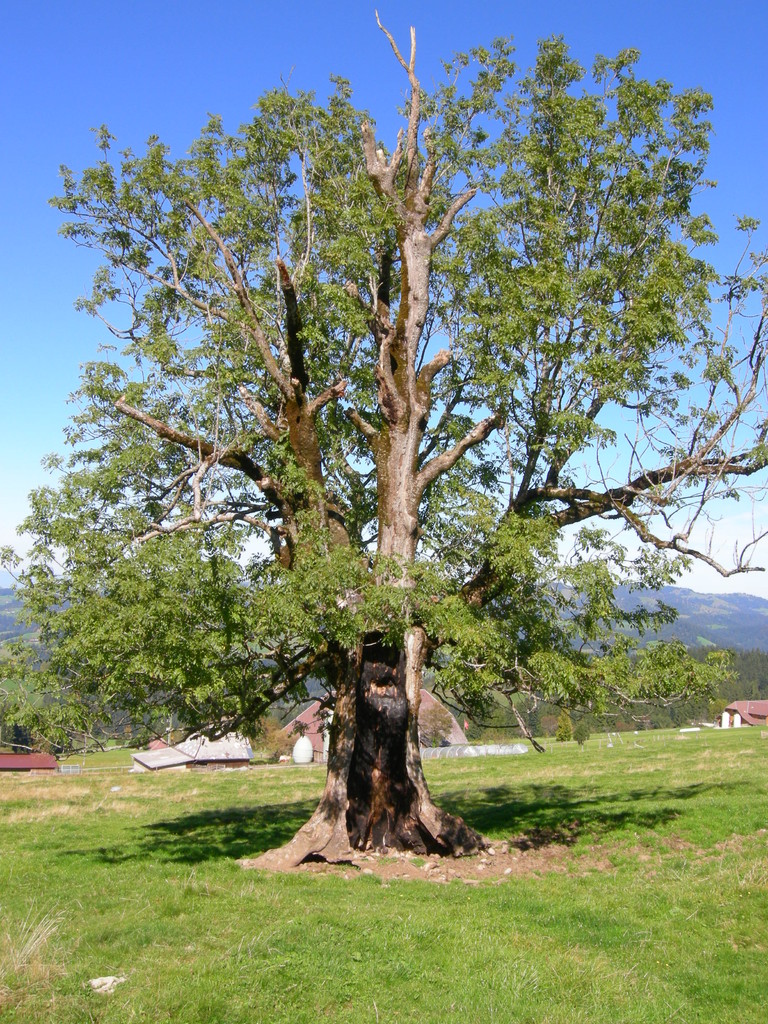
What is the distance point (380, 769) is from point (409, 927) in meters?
5.85

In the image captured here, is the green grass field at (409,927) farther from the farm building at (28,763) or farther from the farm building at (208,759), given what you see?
the farm building at (28,763)

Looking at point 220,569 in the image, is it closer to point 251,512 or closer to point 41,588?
point 41,588

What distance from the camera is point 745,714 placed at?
93812 mm

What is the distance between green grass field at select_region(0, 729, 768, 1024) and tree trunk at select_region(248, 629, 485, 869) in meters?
1.64

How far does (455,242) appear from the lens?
60.9ft

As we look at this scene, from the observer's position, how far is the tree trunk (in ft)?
48.2

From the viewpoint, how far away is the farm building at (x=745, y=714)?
92.4 meters

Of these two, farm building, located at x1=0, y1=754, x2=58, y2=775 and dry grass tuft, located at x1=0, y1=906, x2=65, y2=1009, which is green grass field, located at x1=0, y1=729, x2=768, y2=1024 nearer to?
dry grass tuft, located at x1=0, y1=906, x2=65, y2=1009

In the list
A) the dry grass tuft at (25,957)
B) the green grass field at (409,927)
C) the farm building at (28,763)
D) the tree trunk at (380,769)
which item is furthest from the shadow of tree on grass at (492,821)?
the farm building at (28,763)

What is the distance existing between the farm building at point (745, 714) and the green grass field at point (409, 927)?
3246 inches

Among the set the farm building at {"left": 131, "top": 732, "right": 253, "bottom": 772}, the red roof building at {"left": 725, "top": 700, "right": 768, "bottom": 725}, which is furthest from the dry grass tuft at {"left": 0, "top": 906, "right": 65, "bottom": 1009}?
the red roof building at {"left": 725, "top": 700, "right": 768, "bottom": 725}

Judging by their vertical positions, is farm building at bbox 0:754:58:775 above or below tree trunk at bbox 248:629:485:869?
below

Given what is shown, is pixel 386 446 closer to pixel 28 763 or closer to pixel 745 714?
pixel 28 763

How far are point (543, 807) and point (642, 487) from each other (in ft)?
27.2
